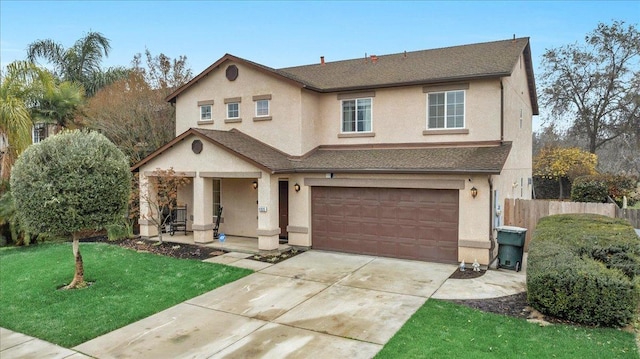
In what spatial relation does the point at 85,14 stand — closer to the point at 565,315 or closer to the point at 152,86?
the point at 152,86

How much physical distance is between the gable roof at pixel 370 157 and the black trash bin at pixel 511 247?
1.74 meters

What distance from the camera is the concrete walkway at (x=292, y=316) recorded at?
653cm

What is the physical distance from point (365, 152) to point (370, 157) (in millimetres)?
665

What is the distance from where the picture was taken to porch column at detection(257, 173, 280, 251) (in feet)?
42.5

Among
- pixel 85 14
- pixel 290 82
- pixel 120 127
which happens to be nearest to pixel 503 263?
pixel 290 82

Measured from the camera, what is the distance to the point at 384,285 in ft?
31.7

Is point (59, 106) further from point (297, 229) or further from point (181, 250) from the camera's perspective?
Result: point (297, 229)

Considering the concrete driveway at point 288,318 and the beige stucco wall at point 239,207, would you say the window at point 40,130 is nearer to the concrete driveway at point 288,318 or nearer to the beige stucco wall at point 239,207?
the beige stucco wall at point 239,207

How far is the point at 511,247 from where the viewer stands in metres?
10.9

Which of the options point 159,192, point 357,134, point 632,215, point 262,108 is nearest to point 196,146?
point 159,192

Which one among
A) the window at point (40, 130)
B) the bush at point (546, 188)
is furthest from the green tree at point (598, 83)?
the window at point (40, 130)

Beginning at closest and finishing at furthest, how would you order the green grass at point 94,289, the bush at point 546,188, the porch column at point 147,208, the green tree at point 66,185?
the green grass at point 94,289 → the green tree at point 66,185 → the porch column at point 147,208 → the bush at point 546,188

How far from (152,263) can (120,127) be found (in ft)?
34.7

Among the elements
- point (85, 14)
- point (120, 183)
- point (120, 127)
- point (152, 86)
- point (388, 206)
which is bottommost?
point (388, 206)
